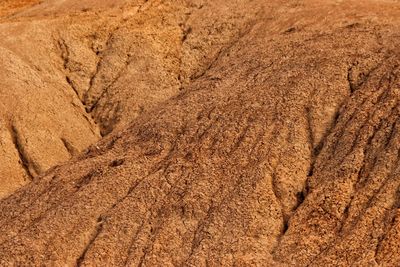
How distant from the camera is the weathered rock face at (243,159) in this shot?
19906 millimetres

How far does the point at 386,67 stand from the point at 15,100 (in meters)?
11.1

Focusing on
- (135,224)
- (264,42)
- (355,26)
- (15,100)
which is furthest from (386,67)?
(15,100)

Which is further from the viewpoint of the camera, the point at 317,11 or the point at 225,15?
the point at 225,15

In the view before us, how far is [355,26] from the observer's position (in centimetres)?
2531

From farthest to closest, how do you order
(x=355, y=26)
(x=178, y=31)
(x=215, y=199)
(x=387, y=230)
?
(x=178, y=31) < (x=355, y=26) < (x=215, y=199) < (x=387, y=230)

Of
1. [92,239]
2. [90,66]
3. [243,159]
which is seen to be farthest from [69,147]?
[243,159]

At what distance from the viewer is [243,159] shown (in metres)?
21.9

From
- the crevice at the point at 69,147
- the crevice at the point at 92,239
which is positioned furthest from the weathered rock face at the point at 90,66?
the crevice at the point at 92,239

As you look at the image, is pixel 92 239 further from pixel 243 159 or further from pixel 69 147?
pixel 69 147

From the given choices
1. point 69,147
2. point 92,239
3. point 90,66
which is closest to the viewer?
point 92,239

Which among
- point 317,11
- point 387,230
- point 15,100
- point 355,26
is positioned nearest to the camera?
point 387,230

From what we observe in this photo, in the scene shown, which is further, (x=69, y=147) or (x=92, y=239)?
(x=69, y=147)

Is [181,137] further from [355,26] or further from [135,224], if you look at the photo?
[355,26]

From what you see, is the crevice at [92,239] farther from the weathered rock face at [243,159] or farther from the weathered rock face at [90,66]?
the weathered rock face at [90,66]
